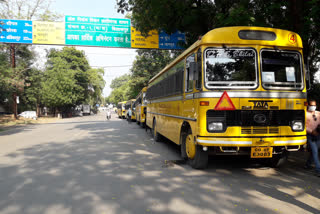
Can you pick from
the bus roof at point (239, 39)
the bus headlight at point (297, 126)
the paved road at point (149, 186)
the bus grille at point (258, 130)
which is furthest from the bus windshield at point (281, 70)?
the paved road at point (149, 186)

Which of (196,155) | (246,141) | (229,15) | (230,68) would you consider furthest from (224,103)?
(229,15)

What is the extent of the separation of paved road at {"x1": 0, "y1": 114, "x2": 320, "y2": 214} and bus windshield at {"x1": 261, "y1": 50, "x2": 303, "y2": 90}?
202 centimetres

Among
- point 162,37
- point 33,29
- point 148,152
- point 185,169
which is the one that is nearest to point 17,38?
point 33,29

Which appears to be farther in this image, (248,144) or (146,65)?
(146,65)

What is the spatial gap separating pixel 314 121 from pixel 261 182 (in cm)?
196

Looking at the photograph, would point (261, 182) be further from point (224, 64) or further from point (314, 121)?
point (224, 64)

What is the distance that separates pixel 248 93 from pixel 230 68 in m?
0.66

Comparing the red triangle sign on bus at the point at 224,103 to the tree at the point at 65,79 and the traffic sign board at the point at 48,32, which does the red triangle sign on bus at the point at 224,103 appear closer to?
the traffic sign board at the point at 48,32

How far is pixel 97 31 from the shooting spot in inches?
659

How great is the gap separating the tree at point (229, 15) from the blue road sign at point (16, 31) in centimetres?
600

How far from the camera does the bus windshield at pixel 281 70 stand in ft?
18.8

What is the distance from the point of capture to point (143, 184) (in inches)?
204

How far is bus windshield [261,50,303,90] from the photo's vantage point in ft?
18.8

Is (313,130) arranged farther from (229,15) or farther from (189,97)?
(229,15)
